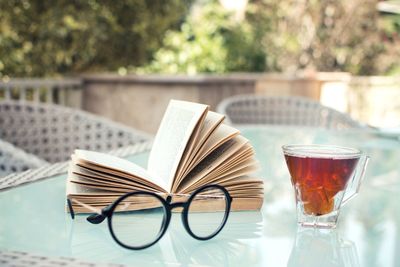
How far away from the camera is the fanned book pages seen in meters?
1.12

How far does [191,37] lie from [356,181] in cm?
551

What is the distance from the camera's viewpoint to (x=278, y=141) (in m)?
2.23

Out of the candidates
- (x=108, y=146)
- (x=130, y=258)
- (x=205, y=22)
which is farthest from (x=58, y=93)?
(x=130, y=258)

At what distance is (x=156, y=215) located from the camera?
3.67ft

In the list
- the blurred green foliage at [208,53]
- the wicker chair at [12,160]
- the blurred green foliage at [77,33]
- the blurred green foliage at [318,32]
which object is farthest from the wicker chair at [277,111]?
the blurred green foliage at [318,32]

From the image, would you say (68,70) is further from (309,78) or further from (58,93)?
(309,78)

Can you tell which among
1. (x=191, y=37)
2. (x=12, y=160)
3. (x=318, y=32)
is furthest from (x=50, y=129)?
(x=318, y=32)

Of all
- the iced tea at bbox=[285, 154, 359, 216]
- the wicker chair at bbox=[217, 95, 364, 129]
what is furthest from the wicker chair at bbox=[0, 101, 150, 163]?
the iced tea at bbox=[285, 154, 359, 216]

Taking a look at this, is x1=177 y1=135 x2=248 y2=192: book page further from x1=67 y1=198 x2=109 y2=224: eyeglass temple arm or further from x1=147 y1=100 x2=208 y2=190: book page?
x1=67 y1=198 x2=109 y2=224: eyeglass temple arm

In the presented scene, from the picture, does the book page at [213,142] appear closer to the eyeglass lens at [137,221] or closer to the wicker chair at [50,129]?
the eyeglass lens at [137,221]

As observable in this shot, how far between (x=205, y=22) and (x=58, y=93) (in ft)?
8.97

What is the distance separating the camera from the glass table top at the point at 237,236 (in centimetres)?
92

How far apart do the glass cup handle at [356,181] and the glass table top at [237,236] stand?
0.05 m

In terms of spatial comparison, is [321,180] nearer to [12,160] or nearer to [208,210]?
[208,210]
